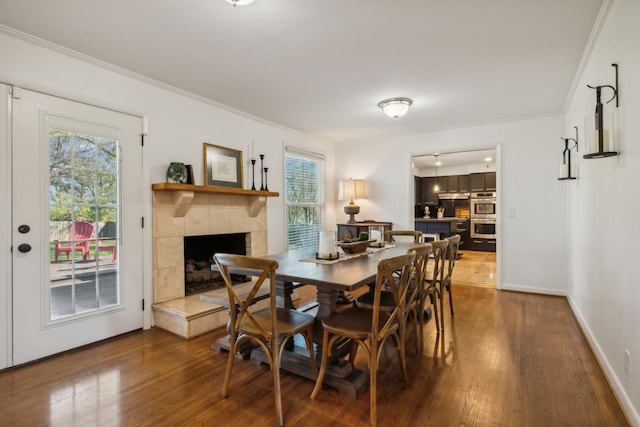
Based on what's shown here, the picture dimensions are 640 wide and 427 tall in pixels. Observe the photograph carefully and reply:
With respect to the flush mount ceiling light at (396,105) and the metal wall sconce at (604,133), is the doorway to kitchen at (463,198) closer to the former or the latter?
the flush mount ceiling light at (396,105)

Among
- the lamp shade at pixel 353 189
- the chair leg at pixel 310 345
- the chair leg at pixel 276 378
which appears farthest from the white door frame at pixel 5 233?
the lamp shade at pixel 353 189

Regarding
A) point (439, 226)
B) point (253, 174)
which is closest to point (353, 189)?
point (253, 174)

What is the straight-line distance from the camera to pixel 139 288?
10.0 feet

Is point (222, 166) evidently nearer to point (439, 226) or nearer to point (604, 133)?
point (604, 133)

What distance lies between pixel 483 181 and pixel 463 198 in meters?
0.71

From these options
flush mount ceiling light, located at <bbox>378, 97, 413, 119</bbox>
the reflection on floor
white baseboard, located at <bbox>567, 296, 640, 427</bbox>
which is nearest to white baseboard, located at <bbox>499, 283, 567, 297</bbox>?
the reflection on floor

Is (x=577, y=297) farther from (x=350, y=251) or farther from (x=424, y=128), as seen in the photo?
(x=424, y=128)

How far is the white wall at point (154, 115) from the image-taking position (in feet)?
7.79

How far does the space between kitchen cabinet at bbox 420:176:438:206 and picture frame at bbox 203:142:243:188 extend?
7087 millimetres

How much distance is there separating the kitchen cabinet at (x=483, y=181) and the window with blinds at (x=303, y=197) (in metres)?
5.26

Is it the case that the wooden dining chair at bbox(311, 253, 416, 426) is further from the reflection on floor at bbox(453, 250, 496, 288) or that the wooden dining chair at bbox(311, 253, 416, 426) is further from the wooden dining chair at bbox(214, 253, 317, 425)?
the reflection on floor at bbox(453, 250, 496, 288)

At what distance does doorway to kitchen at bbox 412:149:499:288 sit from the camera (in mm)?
8062

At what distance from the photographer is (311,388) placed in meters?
2.03

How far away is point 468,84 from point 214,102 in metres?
2.75
